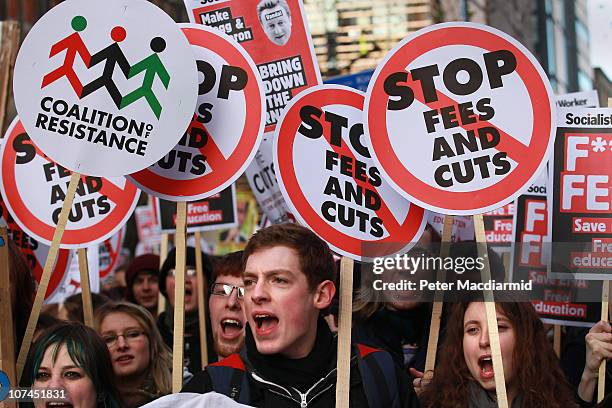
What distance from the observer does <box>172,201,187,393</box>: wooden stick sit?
4922 mm

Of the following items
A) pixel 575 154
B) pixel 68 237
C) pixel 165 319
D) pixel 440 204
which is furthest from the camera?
pixel 165 319

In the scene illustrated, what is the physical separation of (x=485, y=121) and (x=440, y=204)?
1.30 feet

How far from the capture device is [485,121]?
493cm

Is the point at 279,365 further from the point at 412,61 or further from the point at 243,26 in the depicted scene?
the point at 243,26

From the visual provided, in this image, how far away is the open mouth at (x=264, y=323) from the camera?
4477mm

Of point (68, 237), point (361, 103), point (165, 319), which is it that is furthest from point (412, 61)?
point (165, 319)

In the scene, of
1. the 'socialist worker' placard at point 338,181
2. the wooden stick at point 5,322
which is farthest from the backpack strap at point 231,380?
the wooden stick at point 5,322

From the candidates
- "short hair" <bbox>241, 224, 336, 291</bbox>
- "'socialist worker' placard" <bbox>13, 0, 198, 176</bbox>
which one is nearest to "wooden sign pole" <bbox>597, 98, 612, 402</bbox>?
"short hair" <bbox>241, 224, 336, 291</bbox>

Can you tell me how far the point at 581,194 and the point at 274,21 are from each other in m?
1.99

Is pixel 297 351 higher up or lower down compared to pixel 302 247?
lower down

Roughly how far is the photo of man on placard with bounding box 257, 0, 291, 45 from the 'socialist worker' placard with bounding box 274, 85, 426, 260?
1.48m

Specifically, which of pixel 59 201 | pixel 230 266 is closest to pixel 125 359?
pixel 230 266

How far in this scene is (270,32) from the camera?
6.55 m

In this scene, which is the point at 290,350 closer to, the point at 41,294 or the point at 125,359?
the point at 41,294
